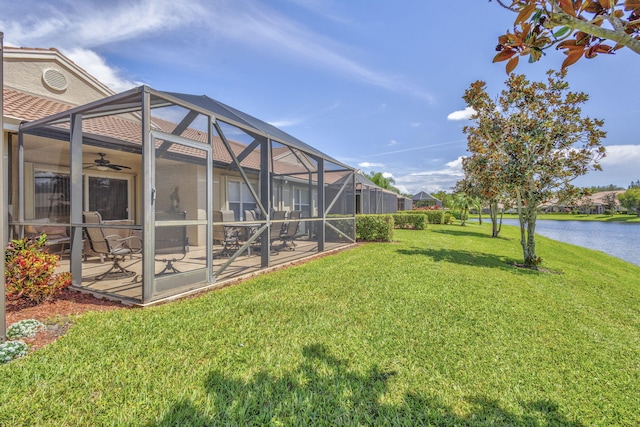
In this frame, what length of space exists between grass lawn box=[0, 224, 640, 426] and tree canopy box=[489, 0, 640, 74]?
2416mm

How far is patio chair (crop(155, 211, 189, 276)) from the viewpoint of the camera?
4.25 metres

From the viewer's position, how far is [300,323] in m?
3.71

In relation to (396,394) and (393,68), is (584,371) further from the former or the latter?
(393,68)

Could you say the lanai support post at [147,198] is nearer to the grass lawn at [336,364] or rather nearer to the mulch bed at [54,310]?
the grass lawn at [336,364]

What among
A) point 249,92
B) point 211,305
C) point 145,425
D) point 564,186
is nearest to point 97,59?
point 249,92

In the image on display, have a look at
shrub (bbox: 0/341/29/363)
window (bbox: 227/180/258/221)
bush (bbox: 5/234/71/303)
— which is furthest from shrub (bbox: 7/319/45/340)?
window (bbox: 227/180/258/221)

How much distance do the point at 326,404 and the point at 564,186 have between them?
9340 mm

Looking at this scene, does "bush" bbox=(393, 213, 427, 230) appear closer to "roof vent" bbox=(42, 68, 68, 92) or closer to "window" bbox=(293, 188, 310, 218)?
"window" bbox=(293, 188, 310, 218)

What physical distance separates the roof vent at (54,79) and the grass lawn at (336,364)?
878cm

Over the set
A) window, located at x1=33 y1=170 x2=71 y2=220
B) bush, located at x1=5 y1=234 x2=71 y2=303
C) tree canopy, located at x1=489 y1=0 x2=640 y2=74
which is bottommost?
bush, located at x1=5 y1=234 x2=71 y2=303

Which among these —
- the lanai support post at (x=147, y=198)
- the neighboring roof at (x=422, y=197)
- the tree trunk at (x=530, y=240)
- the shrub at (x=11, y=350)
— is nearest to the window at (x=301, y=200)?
the tree trunk at (x=530, y=240)

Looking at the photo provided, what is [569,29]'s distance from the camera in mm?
1260

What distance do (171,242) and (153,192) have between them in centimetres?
84

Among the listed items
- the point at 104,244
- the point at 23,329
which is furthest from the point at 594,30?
the point at 104,244
